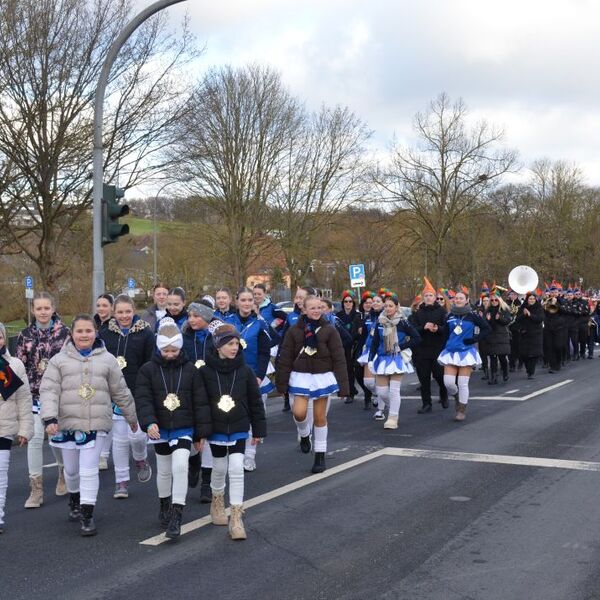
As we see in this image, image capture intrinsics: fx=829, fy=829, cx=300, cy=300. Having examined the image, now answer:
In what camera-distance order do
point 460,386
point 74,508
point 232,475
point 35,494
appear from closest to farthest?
point 232,475, point 74,508, point 35,494, point 460,386

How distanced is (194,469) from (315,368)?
1.58 meters

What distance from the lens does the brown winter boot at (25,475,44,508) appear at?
6.99 m

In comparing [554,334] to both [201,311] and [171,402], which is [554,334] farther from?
[171,402]

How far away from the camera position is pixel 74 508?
656cm

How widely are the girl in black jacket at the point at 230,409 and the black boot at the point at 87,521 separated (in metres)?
0.92

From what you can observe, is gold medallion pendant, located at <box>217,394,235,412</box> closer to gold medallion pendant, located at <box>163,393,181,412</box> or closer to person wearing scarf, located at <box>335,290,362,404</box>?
gold medallion pendant, located at <box>163,393,181,412</box>

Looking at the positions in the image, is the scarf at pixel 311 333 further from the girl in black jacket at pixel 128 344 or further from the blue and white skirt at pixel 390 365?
the blue and white skirt at pixel 390 365

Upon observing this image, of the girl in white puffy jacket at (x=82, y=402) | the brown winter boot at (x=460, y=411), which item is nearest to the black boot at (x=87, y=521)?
the girl in white puffy jacket at (x=82, y=402)

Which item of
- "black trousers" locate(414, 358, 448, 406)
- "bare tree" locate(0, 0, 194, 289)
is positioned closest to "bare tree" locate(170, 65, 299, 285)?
"bare tree" locate(0, 0, 194, 289)

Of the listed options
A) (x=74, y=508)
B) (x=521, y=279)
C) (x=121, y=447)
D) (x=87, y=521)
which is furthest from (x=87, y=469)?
(x=521, y=279)

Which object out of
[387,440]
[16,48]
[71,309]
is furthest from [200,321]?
[71,309]

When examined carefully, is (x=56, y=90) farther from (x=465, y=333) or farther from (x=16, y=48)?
(x=465, y=333)

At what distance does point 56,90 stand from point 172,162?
3.62 meters

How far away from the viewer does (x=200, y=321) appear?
24.1 ft
